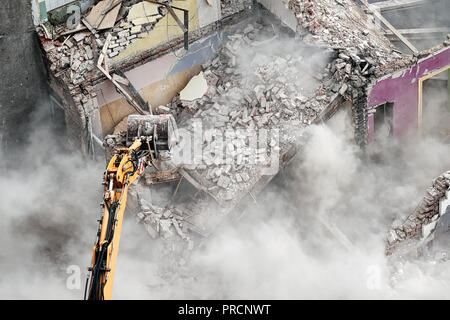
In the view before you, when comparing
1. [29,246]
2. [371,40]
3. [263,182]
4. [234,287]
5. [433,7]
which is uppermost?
[433,7]

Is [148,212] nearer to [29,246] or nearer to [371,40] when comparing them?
Result: [29,246]

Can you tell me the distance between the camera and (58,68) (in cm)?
1117

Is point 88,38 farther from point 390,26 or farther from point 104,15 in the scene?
point 390,26

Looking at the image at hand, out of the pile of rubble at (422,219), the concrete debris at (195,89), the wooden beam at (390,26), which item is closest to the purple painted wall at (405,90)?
the wooden beam at (390,26)

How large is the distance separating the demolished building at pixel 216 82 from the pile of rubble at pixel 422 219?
2.50 m

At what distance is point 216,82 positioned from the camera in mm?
12594

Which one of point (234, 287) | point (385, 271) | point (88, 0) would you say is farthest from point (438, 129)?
point (88, 0)

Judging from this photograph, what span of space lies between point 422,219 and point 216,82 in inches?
216

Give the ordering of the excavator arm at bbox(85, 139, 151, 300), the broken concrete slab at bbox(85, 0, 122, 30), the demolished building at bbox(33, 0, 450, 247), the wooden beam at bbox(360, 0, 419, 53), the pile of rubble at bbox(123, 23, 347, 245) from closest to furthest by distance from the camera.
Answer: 1. the excavator arm at bbox(85, 139, 151, 300)
2. the pile of rubble at bbox(123, 23, 347, 245)
3. the demolished building at bbox(33, 0, 450, 247)
4. the broken concrete slab at bbox(85, 0, 122, 30)
5. the wooden beam at bbox(360, 0, 419, 53)

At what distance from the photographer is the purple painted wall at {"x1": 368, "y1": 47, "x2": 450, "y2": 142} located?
39.4ft

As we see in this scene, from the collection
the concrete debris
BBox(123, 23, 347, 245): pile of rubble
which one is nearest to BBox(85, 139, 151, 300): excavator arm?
BBox(123, 23, 347, 245): pile of rubble

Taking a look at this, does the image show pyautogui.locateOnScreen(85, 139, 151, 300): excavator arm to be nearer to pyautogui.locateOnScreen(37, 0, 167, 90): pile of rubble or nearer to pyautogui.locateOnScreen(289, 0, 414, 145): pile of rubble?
pyautogui.locateOnScreen(37, 0, 167, 90): pile of rubble

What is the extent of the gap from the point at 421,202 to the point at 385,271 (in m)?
1.48

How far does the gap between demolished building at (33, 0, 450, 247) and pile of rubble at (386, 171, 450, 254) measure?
2498 millimetres
